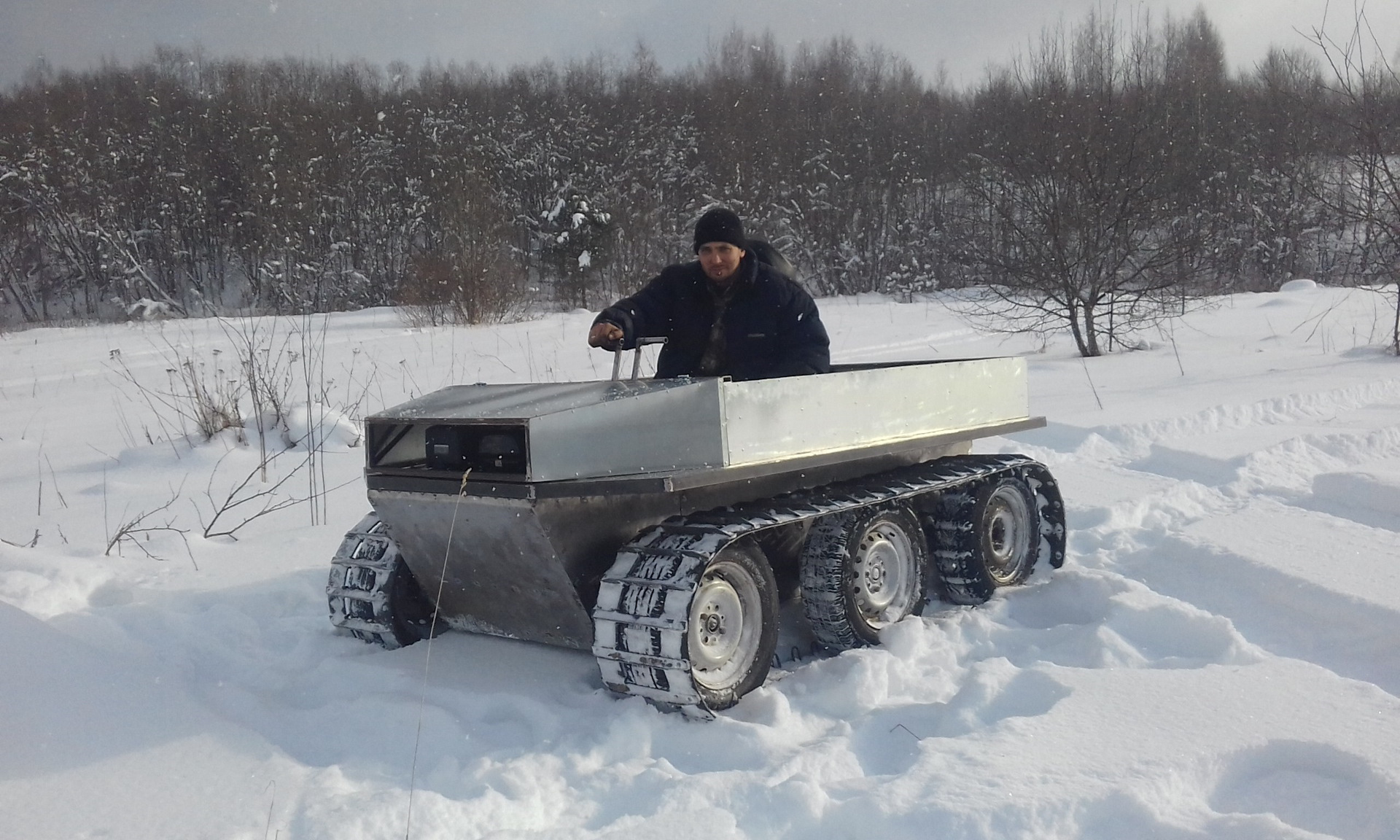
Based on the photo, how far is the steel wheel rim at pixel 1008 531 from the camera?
188 inches

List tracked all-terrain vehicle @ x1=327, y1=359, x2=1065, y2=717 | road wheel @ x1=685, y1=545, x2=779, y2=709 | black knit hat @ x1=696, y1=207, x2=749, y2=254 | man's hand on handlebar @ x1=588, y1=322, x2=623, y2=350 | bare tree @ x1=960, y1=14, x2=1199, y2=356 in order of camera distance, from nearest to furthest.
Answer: tracked all-terrain vehicle @ x1=327, y1=359, x2=1065, y2=717 → road wheel @ x1=685, y1=545, x2=779, y2=709 → man's hand on handlebar @ x1=588, y1=322, x2=623, y2=350 → black knit hat @ x1=696, y1=207, x2=749, y2=254 → bare tree @ x1=960, y1=14, x2=1199, y2=356

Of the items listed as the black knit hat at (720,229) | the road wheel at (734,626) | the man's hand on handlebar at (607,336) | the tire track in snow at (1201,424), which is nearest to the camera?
the road wheel at (734,626)

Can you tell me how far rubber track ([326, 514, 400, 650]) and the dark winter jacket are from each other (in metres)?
1.32

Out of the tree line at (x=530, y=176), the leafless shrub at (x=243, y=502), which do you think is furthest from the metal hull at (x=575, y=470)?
the tree line at (x=530, y=176)

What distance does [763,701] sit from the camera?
3.35 metres

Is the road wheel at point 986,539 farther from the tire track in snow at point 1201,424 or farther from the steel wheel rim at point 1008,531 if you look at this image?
the tire track in snow at point 1201,424

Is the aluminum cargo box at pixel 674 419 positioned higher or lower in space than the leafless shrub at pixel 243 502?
higher

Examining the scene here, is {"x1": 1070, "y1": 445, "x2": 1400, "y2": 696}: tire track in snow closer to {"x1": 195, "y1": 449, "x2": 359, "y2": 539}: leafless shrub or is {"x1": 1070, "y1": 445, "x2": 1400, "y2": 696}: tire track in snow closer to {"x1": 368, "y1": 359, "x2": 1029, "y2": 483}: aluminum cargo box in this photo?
{"x1": 368, "y1": 359, "x2": 1029, "y2": 483}: aluminum cargo box

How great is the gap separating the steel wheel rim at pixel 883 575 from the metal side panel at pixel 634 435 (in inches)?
42.9

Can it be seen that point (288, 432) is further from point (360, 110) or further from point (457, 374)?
point (360, 110)

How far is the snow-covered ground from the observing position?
252 centimetres

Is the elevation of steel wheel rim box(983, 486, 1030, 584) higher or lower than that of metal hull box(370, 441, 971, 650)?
lower

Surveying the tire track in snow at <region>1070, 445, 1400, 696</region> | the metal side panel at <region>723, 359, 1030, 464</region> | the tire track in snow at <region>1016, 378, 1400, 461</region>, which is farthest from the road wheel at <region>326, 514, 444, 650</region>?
the tire track in snow at <region>1016, 378, 1400, 461</region>

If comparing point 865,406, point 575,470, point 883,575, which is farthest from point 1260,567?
point 575,470
